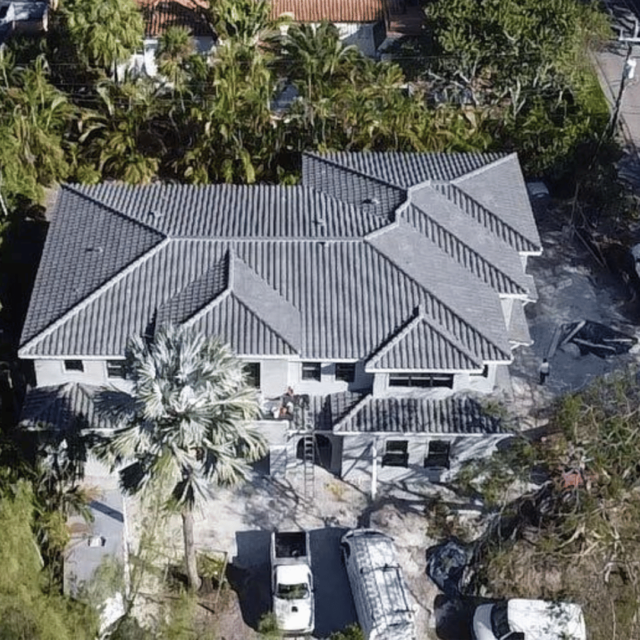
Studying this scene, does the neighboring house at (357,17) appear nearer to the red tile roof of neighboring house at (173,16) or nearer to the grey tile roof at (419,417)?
the red tile roof of neighboring house at (173,16)

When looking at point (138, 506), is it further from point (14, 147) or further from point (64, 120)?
point (64, 120)

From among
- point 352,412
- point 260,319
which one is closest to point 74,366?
point 260,319

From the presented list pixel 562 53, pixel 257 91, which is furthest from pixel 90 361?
pixel 562 53

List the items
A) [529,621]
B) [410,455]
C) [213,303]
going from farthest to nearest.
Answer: [410,455]
[213,303]
[529,621]

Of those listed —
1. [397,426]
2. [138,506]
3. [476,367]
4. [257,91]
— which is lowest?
[138,506]

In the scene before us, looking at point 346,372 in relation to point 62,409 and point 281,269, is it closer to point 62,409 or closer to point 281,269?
point 281,269

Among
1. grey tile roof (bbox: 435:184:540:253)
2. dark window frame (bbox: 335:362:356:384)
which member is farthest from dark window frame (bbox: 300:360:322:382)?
grey tile roof (bbox: 435:184:540:253)

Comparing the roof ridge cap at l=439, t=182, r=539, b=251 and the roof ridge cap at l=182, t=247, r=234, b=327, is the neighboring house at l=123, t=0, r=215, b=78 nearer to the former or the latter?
the roof ridge cap at l=439, t=182, r=539, b=251
